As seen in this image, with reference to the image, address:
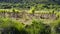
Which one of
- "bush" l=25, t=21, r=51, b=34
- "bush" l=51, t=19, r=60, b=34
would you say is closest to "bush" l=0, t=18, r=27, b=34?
"bush" l=25, t=21, r=51, b=34

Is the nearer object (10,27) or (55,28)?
(10,27)

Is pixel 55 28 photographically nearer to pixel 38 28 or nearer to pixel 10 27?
pixel 38 28

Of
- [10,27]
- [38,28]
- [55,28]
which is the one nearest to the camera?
[10,27]

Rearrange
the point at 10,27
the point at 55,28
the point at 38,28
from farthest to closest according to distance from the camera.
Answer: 1. the point at 55,28
2. the point at 38,28
3. the point at 10,27

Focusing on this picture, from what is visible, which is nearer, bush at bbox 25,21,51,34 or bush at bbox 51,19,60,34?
A: bush at bbox 25,21,51,34

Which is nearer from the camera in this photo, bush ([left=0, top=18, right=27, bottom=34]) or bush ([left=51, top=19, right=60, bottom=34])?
bush ([left=0, top=18, right=27, bottom=34])

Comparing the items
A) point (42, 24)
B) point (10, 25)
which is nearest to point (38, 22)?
point (42, 24)

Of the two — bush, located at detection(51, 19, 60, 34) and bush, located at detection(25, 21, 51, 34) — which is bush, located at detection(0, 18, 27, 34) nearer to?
bush, located at detection(25, 21, 51, 34)

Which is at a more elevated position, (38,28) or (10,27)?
(10,27)

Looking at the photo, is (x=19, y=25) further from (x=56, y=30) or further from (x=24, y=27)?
(x=56, y=30)

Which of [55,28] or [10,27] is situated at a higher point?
[10,27]

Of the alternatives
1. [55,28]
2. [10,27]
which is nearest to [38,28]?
[55,28]
